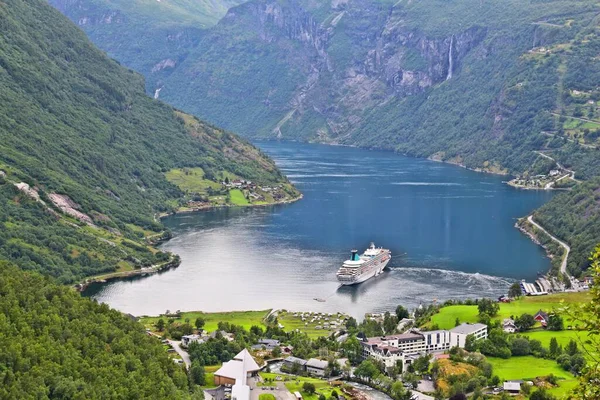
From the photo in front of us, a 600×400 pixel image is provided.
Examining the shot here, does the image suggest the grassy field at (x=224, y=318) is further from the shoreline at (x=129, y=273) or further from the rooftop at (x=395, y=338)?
the shoreline at (x=129, y=273)

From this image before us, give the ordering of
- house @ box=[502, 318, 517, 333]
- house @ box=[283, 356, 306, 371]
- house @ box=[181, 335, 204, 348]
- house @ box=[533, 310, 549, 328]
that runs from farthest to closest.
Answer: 1. house @ box=[533, 310, 549, 328]
2. house @ box=[502, 318, 517, 333]
3. house @ box=[181, 335, 204, 348]
4. house @ box=[283, 356, 306, 371]

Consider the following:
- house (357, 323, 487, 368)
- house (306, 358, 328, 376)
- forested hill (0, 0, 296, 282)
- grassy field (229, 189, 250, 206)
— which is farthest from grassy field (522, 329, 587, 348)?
grassy field (229, 189, 250, 206)

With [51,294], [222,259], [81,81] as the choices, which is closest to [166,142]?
[81,81]

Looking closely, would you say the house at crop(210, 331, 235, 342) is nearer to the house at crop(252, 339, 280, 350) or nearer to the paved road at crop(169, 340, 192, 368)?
the house at crop(252, 339, 280, 350)

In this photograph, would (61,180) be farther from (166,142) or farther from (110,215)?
(166,142)

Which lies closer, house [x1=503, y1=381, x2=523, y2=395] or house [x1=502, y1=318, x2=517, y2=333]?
house [x1=503, y1=381, x2=523, y2=395]

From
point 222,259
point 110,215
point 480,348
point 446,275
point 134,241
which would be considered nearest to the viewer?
point 480,348
